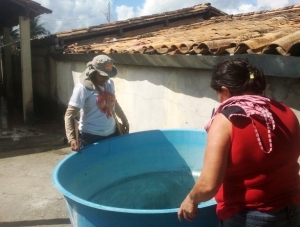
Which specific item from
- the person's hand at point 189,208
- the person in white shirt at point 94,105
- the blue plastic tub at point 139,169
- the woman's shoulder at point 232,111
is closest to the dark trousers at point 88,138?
the person in white shirt at point 94,105

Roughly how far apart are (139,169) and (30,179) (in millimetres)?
2647

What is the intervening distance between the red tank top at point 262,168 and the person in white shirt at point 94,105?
1.88 m

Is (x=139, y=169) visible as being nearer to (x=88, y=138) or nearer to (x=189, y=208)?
(x=88, y=138)

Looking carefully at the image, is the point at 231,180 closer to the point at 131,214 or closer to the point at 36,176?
the point at 131,214

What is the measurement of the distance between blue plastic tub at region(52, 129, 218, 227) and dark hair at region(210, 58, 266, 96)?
63.8 inches

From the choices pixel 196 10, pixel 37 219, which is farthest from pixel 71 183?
pixel 196 10

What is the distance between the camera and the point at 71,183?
303 cm

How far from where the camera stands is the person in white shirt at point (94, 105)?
344 centimetres

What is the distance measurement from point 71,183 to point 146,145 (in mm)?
922

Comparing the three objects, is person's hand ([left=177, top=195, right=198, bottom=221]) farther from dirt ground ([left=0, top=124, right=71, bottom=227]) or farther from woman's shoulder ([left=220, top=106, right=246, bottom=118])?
dirt ground ([left=0, top=124, right=71, bottom=227])

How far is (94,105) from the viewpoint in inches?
142

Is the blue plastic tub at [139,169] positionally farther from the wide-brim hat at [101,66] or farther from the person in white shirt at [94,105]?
the wide-brim hat at [101,66]

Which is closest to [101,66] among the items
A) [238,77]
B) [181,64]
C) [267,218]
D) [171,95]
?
[181,64]

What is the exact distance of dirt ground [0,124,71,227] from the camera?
14.2ft
